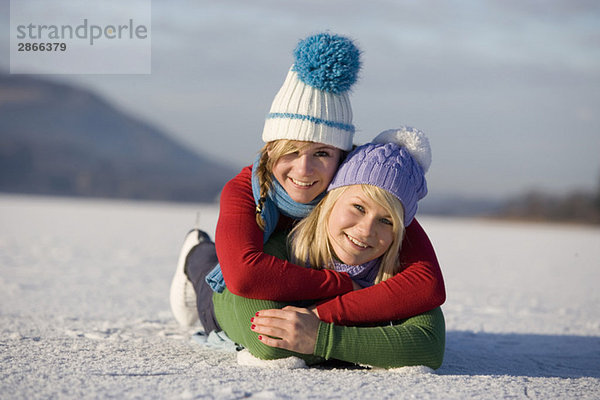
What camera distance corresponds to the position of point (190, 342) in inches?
113

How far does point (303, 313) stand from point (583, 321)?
2656mm

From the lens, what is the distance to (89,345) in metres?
2.58

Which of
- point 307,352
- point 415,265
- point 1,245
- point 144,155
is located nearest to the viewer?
point 307,352

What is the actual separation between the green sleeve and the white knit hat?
0.81m

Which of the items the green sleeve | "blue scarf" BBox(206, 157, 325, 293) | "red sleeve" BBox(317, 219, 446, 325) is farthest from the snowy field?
"blue scarf" BBox(206, 157, 325, 293)

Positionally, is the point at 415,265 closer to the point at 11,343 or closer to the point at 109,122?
the point at 11,343

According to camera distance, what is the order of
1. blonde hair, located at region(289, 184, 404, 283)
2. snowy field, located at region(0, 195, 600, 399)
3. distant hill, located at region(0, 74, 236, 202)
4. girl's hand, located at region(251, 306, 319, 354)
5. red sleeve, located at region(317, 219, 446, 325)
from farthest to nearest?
1. distant hill, located at region(0, 74, 236, 202)
2. blonde hair, located at region(289, 184, 404, 283)
3. red sleeve, located at region(317, 219, 446, 325)
4. girl's hand, located at region(251, 306, 319, 354)
5. snowy field, located at region(0, 195, 600, 399)

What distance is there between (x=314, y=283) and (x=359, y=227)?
0.95 ft

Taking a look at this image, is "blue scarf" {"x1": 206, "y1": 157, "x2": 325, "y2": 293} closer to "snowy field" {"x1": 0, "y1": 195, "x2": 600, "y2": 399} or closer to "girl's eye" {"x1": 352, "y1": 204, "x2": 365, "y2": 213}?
"girl's eye" {"x1": 352, "y1": 204, "x2": 365, "y2": 213}

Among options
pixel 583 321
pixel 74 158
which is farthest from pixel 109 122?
pixel 583 321

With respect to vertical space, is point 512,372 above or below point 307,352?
below

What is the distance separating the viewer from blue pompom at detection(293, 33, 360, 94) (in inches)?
97.8

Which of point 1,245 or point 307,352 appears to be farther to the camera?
point 1,245

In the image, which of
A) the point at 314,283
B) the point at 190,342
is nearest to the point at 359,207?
the point at 314,283
